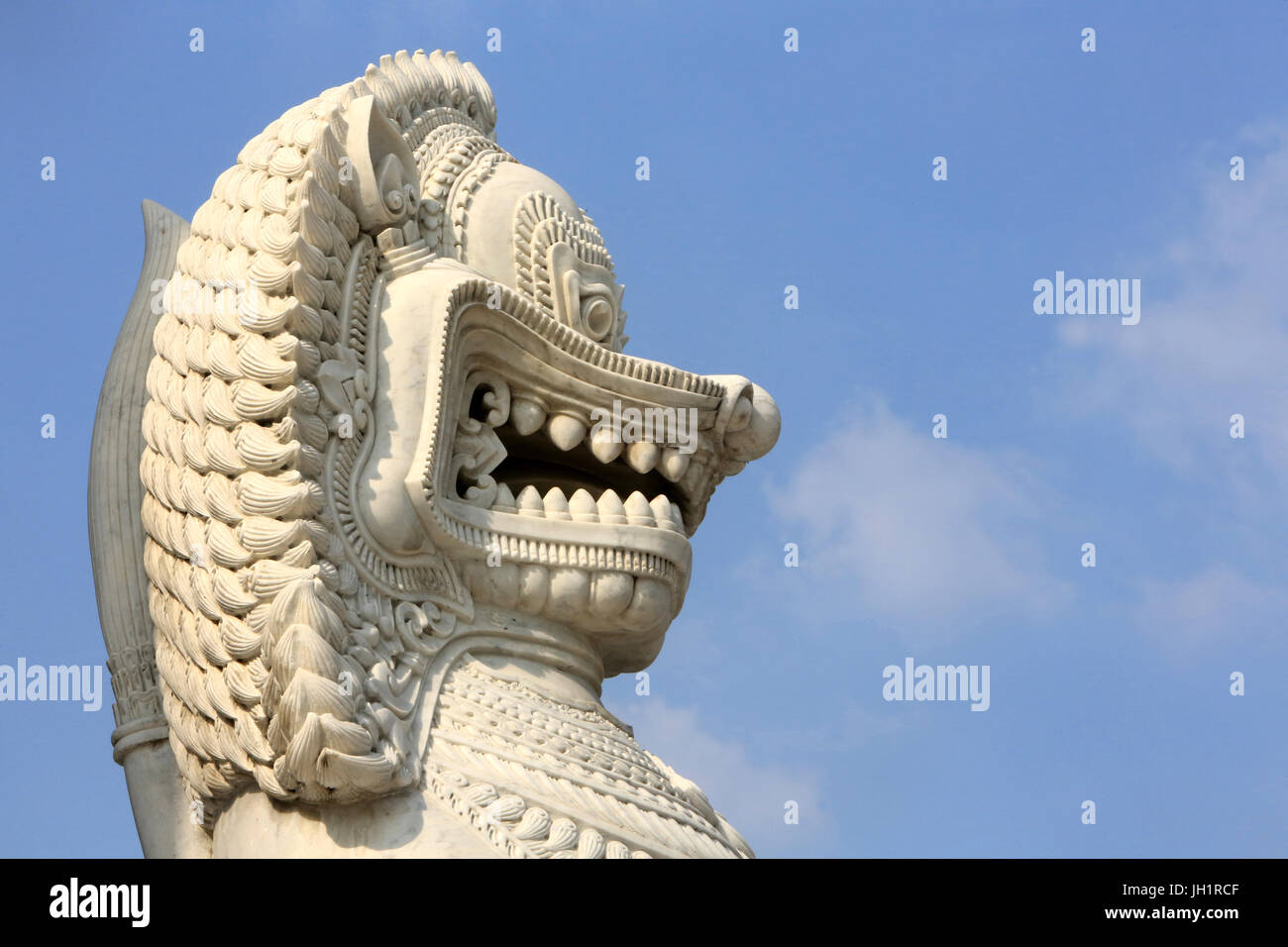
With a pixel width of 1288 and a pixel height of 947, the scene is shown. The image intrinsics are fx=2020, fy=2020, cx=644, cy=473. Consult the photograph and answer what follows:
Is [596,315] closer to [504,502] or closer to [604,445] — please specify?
[604,445]

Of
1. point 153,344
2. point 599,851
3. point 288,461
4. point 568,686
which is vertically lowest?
point 599,851

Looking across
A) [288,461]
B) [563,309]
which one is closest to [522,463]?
[563,309]

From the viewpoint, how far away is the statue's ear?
291 inches

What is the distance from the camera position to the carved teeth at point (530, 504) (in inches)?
291

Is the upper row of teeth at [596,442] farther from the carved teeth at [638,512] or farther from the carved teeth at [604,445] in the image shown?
the carved teeth at [638,512]

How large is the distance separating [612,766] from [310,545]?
1.35 meters

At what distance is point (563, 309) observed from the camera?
25.9 feet

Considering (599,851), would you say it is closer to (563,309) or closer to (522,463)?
(522,463)

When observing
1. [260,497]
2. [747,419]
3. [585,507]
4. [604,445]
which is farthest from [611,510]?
[260,497]

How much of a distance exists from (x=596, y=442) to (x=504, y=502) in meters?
0.47

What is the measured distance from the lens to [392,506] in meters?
6.98

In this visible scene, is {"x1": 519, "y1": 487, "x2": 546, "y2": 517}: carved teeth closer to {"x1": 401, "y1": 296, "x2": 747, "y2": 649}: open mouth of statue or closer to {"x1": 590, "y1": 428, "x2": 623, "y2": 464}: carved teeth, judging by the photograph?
{"x1": 401, "y1": 296, "x2": 747, "y2": 649}: open mouth of statue

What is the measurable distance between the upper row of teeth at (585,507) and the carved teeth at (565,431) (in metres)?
0.19

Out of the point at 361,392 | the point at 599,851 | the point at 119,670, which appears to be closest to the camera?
the point at 599,851
